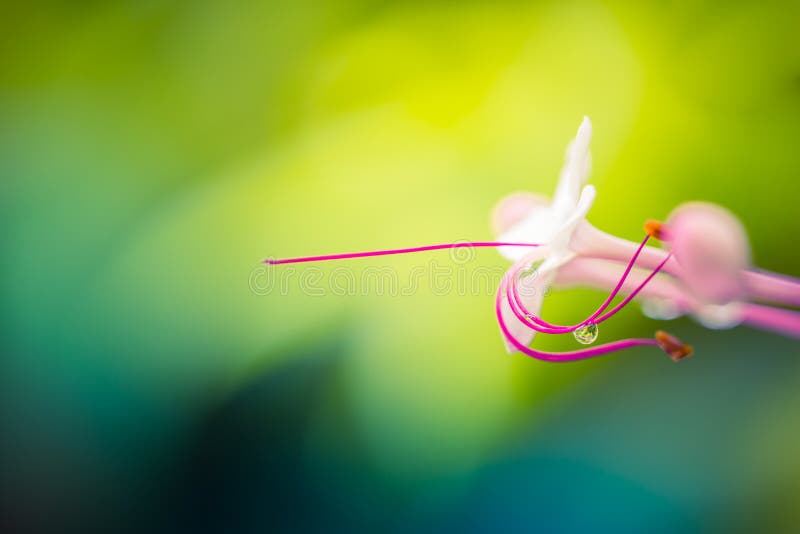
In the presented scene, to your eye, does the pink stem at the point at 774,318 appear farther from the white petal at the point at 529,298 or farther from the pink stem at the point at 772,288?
the white petal at the point at 529,298

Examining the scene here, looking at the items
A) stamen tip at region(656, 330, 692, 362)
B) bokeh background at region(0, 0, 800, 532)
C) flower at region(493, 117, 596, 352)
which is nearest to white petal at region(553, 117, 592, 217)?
flower at region(493, 117, 596, 352)

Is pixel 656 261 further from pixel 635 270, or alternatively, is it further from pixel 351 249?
pixel 351 249

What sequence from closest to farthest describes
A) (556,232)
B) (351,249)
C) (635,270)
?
(556,232)
(635,270)
(351,249)

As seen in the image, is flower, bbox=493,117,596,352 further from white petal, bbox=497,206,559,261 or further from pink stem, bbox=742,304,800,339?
pink stem, bbox=742,304,800,339

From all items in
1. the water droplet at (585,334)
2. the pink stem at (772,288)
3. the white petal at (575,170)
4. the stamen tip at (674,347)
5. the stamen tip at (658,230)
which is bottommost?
the stamen tip at (674,347)

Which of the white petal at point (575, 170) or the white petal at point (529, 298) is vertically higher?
the white petal at point (575, 170)

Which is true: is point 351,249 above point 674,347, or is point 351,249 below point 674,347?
above

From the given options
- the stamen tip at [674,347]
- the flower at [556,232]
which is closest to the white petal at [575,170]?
the flower at [556,232]

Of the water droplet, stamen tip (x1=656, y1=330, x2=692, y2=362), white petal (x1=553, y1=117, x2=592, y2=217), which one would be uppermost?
white petal (x1=553, y1=117, x2=592, y2=217)

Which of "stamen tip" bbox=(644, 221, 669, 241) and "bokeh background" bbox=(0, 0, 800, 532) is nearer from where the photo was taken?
"stamen tip" bbox=(644, 221, 669, 241)

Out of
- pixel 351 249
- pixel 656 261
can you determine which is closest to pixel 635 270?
pixel 656 261
